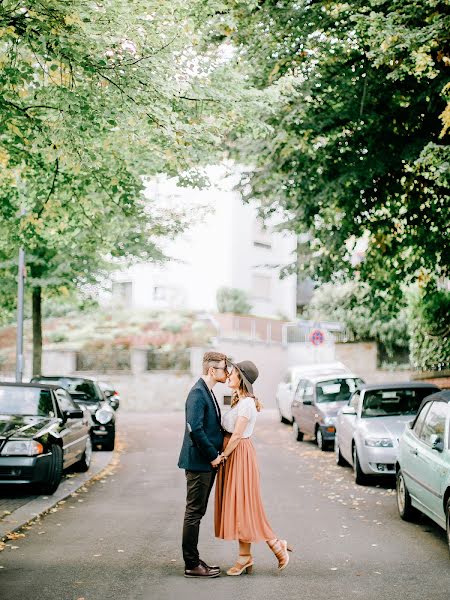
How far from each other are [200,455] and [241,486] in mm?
434

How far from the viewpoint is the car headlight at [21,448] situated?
11.4 meters

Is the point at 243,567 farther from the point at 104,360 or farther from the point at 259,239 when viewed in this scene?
the point at 259,239

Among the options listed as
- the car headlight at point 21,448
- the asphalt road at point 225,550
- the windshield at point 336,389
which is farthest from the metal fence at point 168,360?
the car headlight at point 21,448

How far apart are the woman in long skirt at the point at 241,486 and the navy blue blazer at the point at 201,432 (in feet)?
0.43

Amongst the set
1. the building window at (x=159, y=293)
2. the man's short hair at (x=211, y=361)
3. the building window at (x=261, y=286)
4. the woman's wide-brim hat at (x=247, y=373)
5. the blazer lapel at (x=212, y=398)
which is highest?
the building window at (x=261, y=286)

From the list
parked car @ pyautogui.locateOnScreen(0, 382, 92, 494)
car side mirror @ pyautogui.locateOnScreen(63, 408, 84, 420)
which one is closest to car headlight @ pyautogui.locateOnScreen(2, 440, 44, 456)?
parked car @ pyautogui.locateOnScreen(0, 382, 92, 494)

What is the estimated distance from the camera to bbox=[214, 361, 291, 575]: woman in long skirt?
7250 mm

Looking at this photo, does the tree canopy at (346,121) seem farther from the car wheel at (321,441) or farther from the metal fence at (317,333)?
the metal fence at (317,333)

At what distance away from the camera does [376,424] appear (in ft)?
43.9

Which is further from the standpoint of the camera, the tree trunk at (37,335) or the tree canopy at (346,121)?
the tree trunk at (37,335)

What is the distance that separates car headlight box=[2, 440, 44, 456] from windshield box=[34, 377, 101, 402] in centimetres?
741

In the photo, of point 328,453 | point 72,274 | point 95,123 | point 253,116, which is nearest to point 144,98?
point 95,123

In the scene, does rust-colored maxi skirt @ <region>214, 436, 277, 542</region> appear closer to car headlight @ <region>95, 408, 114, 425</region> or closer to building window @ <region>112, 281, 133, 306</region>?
car headlight @ <region>95, 408, 114, 425</region>

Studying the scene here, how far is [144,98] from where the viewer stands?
32.9 ft
